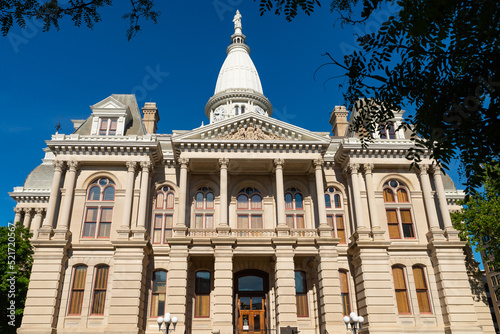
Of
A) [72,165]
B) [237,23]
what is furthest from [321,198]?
[237,23]

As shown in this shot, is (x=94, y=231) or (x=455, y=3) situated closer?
(x=455, y=3)

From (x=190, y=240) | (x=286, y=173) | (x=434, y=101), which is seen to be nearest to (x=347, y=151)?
(x=286, y=173)

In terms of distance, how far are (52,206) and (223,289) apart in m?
14.0

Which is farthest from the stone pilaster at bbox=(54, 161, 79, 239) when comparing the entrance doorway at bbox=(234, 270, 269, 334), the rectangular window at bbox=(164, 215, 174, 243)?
the entrance doorway at bbox=(234, 270, 269, 334)

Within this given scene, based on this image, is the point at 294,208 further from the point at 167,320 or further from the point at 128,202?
the point at 167,320

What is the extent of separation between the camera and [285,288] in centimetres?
2730

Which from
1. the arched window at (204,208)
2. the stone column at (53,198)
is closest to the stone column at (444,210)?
the arched window at (204,208)

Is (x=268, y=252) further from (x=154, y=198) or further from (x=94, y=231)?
(x=94, y=231)

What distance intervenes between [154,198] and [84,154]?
20.5 feet

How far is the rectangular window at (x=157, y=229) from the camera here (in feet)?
103

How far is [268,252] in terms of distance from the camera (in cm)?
2870

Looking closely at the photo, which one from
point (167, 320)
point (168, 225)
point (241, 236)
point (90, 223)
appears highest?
point (168, 225)

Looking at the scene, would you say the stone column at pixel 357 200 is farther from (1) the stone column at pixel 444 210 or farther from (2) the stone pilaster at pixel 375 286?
(1) the stone column at pixel 444 210

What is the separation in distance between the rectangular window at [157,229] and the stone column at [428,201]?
20427 mm
